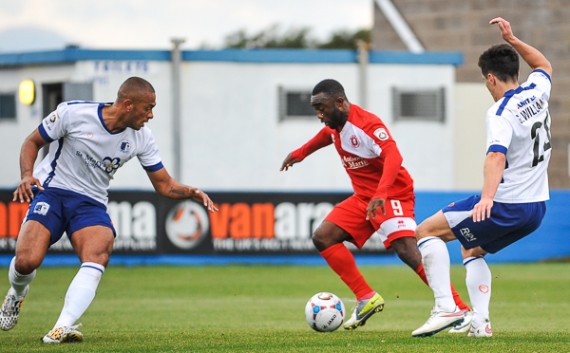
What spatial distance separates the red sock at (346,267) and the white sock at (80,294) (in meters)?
2.44

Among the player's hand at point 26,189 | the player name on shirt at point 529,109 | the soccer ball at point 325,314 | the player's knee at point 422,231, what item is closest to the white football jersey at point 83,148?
the player's hand at point 26,189

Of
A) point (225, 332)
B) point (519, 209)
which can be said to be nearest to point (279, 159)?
point (225, 332)

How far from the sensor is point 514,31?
35.7 meters

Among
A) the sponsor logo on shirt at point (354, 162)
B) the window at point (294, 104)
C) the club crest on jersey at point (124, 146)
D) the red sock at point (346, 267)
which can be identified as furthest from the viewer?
the window at point (294, 104)

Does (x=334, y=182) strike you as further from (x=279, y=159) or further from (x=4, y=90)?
(x=4, y=90)

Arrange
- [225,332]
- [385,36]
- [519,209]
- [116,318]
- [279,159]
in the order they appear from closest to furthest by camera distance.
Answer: [519,209]
[225,332]
[116,318]
[279,159]
[385,36]

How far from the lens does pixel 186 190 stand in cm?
1059

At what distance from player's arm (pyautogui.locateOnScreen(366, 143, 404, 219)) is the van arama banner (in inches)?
472

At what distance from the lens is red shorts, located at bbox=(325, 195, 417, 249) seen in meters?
11.4

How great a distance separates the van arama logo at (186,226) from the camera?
74.6 feet

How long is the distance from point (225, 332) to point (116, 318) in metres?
2.53

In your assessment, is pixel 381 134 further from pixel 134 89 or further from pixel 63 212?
pixel 63 212

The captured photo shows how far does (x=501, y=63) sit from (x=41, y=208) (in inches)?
151

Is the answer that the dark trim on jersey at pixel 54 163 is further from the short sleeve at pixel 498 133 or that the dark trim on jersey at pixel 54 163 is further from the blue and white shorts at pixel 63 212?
the short sleeve at pixel 498 133
